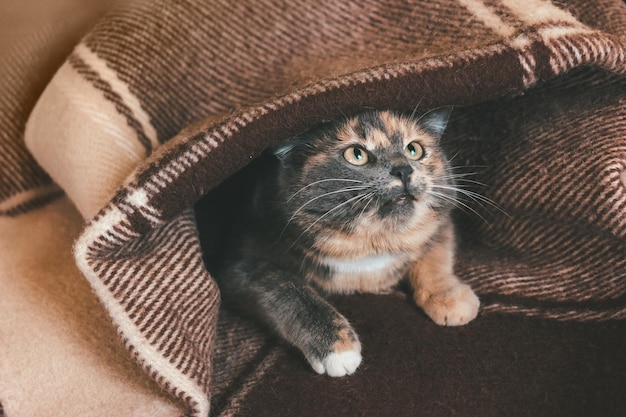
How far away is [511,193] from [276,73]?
1.69 feet

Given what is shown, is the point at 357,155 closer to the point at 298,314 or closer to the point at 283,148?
the point at 283,148

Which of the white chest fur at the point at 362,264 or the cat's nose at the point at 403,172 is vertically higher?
the cat's nose at the point at 403,172

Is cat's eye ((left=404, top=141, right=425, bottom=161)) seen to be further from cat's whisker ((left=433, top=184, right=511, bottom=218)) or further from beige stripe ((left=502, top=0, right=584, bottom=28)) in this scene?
beige stripe ((left=502, top=0, right=584, bottom=28))

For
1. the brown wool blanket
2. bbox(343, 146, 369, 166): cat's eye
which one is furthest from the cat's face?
the brown wool blanket

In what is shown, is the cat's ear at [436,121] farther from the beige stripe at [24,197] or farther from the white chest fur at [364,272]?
the beige stripe at [24,197]

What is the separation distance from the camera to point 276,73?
43.4 inches

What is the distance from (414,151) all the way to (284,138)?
29 cm

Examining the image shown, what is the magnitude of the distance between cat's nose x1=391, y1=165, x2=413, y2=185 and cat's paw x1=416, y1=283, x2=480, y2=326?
0.24 m

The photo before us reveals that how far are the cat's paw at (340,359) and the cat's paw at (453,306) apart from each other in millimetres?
181

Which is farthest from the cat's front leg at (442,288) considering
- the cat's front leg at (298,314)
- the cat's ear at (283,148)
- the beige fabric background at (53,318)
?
the beige fabric background at (53,318)

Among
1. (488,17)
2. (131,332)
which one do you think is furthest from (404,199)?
(131,332)

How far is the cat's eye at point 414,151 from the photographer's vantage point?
1104 mm

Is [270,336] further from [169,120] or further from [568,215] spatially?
[568,215]

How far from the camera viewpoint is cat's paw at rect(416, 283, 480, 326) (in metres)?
1.04
